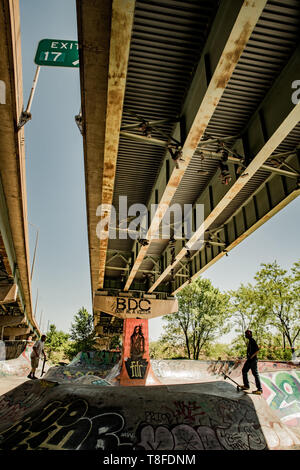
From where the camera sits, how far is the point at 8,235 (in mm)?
12422

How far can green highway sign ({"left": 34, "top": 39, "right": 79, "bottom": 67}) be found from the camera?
740cm

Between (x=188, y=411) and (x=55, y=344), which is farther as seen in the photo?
(x=55, y=344)

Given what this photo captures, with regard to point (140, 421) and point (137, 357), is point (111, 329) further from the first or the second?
point (140, 421)

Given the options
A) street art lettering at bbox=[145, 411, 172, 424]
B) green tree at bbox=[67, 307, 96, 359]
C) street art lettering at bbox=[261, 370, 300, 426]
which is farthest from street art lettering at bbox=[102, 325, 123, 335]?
street art lettering at bbox=[145, 411, 172, 424]

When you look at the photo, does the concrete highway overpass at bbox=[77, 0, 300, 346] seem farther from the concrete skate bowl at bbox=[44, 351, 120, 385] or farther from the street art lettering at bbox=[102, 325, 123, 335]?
the street art lettering at bbox=[102, 325, 123, 335]

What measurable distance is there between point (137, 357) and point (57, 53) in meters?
19.7

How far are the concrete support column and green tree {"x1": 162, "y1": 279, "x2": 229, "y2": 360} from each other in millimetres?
22689

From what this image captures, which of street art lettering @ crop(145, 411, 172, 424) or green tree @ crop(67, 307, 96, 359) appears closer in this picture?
street art lettering @ crop(145, 411, 172, 424)

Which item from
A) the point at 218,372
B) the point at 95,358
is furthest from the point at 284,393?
the point at 95,358

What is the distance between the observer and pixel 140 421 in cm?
575

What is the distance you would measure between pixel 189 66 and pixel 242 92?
1.72m

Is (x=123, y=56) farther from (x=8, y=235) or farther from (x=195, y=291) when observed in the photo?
(x=195, y=291)

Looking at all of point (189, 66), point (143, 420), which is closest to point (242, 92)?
point (189, 66)
